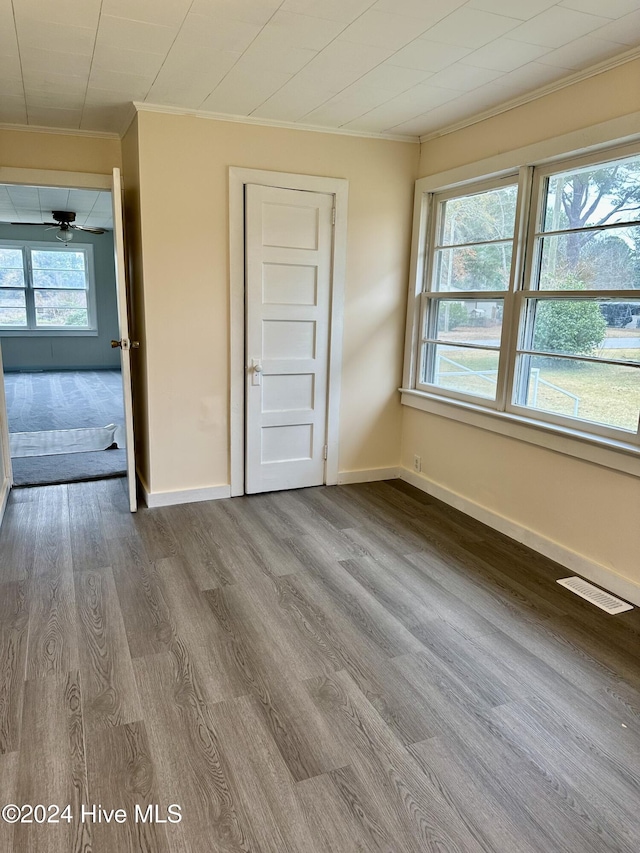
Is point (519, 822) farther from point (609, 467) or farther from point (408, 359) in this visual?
point (408, 359)

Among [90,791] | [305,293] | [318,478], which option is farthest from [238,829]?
[305,293]

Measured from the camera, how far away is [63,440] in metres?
5.45

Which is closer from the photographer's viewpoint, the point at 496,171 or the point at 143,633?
the point at 143,633

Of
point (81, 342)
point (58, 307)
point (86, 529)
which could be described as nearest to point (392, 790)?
point (86, 529)

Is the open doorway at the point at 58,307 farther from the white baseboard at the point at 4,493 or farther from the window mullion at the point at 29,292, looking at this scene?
the white baseboard at the point at 4,493

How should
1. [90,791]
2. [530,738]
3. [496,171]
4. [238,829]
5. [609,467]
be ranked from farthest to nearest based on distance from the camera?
[496,171] < [609,467] < [530,738] < [90,791] < [238,829]

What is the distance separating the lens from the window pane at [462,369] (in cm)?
359

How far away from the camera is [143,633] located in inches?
94.3

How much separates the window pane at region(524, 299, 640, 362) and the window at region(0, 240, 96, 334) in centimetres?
897

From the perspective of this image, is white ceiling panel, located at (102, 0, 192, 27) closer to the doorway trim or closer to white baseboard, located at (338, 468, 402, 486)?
the doorway trim

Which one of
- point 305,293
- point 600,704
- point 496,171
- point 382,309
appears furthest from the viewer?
point 382,309

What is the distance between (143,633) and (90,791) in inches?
31.2

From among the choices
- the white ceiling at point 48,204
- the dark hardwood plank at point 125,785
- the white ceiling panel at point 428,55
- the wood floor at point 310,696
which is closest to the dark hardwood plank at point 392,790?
the wood floor at point 310,696

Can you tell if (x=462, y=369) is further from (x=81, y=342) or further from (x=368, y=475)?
(x=81, y=342)
